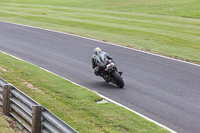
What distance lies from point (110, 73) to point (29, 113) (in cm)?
535

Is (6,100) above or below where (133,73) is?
above

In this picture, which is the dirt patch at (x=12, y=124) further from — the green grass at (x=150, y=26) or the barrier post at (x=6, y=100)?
the green grass at (x=150, y=26)

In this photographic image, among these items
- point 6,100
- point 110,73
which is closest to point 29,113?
point 6,100

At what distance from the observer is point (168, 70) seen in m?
16.0

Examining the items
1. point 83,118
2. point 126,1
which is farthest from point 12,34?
point 126,1

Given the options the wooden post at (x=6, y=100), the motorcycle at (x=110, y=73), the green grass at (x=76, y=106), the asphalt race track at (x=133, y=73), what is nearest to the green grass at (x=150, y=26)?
the asphalt race track at (x=133, y=73)

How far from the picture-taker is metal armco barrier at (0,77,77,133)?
7.18 m

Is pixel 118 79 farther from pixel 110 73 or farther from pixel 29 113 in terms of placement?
pixel 29 113

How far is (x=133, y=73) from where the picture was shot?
1535 centimetres

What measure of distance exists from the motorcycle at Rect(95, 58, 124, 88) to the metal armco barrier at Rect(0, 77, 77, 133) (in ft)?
14.5

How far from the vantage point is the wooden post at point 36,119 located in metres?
7.76

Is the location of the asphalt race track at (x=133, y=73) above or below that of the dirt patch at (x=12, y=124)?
above

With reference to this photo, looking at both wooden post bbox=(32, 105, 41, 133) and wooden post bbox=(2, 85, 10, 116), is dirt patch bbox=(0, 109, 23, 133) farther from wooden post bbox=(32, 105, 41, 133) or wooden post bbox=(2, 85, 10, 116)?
wooden post bbox=(32, 105, 41, 133)

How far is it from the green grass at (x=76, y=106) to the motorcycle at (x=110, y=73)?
1.33 metres
